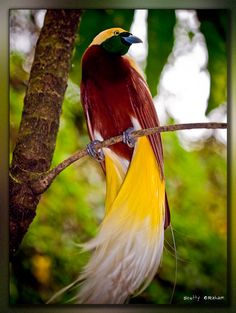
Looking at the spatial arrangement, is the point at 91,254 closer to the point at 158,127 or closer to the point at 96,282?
the point at 96,282

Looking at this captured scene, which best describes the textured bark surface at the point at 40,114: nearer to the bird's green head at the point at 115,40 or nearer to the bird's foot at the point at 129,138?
the bird's green head at the point at 115,40

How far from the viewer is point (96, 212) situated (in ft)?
6.84

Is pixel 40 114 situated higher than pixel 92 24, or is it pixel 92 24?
pixel 92 24

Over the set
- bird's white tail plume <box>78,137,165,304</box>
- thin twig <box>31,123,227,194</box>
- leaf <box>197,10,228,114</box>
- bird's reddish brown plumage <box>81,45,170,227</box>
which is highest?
leaf <box>197,10,228,114</box>

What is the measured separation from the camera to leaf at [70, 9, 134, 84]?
2117 mm

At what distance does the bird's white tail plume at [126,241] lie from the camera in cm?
207

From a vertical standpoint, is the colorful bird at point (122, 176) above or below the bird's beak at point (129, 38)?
below

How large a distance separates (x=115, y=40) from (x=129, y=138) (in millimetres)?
455

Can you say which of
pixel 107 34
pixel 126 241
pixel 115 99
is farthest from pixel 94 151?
pixel 107 34

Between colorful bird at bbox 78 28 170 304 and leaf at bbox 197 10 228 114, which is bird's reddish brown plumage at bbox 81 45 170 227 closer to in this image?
colorful bird at bbox 78 28 170 304

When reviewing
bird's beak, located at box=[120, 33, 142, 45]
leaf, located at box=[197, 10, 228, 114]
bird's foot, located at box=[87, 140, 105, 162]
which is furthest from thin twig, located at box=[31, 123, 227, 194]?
bird's beak, located at box=[120, 33, 142, 45]

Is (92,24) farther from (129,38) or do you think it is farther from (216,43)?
(216,43)

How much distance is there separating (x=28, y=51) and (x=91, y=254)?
98 centimetres

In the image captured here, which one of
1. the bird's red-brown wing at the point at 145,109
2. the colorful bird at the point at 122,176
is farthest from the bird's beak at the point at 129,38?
the bird's red-brown wing at the point at 145,109
